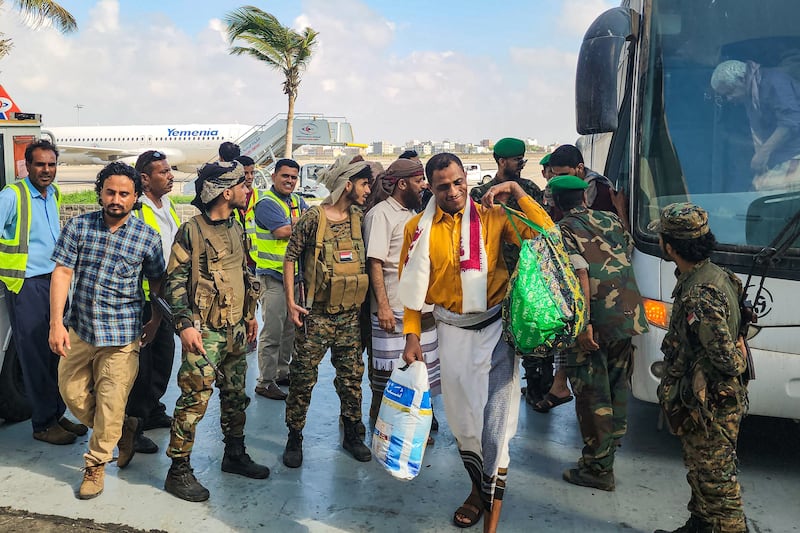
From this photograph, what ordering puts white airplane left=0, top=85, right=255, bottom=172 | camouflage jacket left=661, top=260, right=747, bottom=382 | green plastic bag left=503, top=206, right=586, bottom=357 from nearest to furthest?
camouflage jacket left=661, top=260, right=747, bottom=382 < green plastic bag left=503, top=206, right=586, bottom=357 < white airplane left=0, top=85, right=255, bottom=172

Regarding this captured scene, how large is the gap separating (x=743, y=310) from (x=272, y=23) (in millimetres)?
22212

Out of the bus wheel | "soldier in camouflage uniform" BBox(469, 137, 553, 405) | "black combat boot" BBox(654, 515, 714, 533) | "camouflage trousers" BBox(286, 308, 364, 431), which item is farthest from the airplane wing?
"black combat boot" BBox(654, 515, 714, 533)

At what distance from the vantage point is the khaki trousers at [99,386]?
407cm

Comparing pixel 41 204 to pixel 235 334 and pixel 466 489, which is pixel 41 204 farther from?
pixel 466 489

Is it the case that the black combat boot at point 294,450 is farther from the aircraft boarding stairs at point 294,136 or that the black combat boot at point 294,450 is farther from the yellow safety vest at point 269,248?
the aircraft boarding stairs at point 294,136

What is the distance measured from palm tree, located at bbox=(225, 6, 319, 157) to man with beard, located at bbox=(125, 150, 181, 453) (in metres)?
19.5

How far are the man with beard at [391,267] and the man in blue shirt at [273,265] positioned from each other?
1.36 m

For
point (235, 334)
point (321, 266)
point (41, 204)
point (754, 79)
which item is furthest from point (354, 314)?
point (754, 79)

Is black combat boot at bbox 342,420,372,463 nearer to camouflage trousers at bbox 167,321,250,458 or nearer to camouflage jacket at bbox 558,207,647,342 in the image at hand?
camouflage trousers at bbox 167,321,250,458

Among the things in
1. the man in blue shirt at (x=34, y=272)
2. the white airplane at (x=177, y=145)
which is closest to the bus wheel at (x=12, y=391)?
the man in blue shirt at (x=34, y=272)

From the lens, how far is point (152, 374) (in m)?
5.01

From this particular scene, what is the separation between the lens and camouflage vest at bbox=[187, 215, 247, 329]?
159 inches

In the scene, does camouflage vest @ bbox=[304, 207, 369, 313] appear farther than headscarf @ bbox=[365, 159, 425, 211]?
No

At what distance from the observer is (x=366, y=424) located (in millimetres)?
5340
